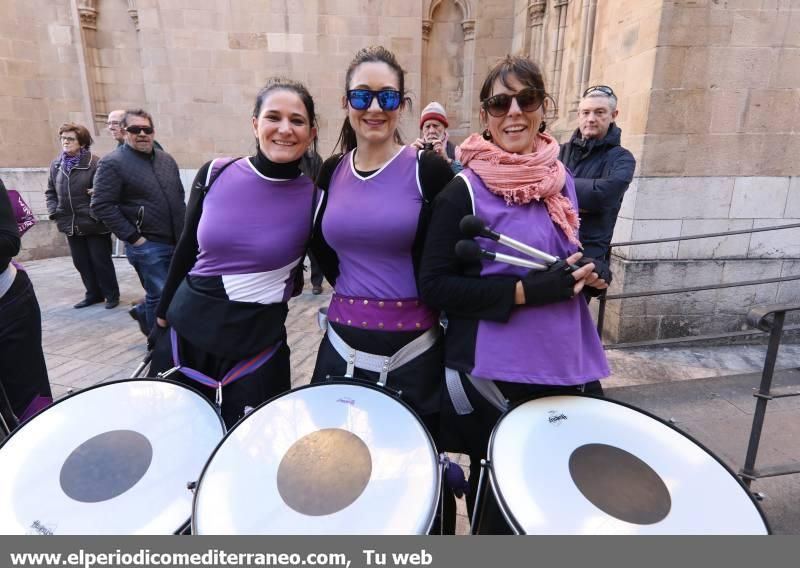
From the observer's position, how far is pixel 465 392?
150 cm

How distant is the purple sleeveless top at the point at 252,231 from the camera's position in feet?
5.46

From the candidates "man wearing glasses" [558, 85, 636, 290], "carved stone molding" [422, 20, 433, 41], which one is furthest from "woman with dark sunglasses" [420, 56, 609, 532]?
"carved stone molding" [422, 20, 433, 41]

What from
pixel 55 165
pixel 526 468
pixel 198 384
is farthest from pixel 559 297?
pixel 55 165

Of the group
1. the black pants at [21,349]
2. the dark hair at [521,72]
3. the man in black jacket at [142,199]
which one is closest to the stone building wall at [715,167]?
the dark hair at [521,72]

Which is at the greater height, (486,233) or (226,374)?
(486,233)

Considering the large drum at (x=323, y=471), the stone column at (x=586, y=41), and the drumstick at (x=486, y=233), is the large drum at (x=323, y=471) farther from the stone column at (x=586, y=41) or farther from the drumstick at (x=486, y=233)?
the stone column at (x=586, y=41)

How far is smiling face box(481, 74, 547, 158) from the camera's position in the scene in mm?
1419

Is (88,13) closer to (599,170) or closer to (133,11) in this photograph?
(133,11)

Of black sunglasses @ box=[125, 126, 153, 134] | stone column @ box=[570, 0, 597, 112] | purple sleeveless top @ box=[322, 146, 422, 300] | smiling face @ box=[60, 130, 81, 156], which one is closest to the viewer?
purple sleeveless top @ box=[322, 146, 422, 300]

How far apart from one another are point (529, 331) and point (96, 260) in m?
5.82

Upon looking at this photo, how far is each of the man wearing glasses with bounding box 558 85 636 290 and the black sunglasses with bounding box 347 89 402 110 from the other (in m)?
1.94

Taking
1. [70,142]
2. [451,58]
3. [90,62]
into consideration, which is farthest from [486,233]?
[90,62]

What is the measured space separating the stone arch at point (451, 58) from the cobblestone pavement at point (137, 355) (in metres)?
5.20

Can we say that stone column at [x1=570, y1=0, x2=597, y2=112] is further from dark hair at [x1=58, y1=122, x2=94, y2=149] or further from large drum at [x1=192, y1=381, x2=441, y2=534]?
dark hair at [x1=58, y1=122, x2=94, y2=149]
